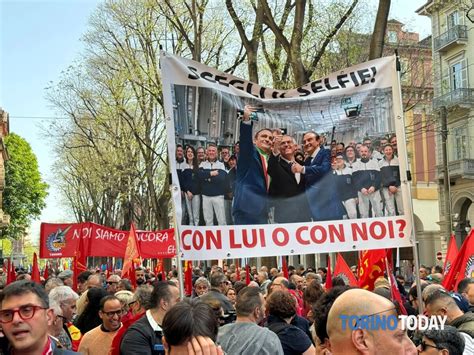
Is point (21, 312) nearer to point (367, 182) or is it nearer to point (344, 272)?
point (367, 182)

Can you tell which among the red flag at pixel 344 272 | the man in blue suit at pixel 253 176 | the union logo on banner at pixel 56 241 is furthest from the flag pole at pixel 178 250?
the union logo on banner at pixel 56 241

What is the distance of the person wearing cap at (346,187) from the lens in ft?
19.2

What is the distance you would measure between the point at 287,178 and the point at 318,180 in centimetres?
29

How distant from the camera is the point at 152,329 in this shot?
497 centimetres

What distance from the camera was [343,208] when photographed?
19.2 ft

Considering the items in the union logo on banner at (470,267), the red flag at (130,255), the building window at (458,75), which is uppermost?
the building window at (458,75)

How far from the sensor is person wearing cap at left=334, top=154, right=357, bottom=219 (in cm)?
586

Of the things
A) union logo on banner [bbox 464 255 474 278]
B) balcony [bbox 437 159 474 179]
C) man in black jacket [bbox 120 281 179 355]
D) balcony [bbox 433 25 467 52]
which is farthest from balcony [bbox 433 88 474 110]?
man in black jacket [bbox 120 281 179 355]

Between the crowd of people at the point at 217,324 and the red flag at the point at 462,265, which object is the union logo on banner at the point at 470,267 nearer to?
the red flag at the point at 462,265

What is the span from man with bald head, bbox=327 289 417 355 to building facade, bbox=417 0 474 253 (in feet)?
113

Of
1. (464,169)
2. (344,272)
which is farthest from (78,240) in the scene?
(464,169)

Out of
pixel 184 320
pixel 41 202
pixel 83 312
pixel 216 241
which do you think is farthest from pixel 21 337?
pixel 41 202

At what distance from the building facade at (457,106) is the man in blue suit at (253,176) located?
31.6 meters

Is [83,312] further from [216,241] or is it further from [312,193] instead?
[312,193]
